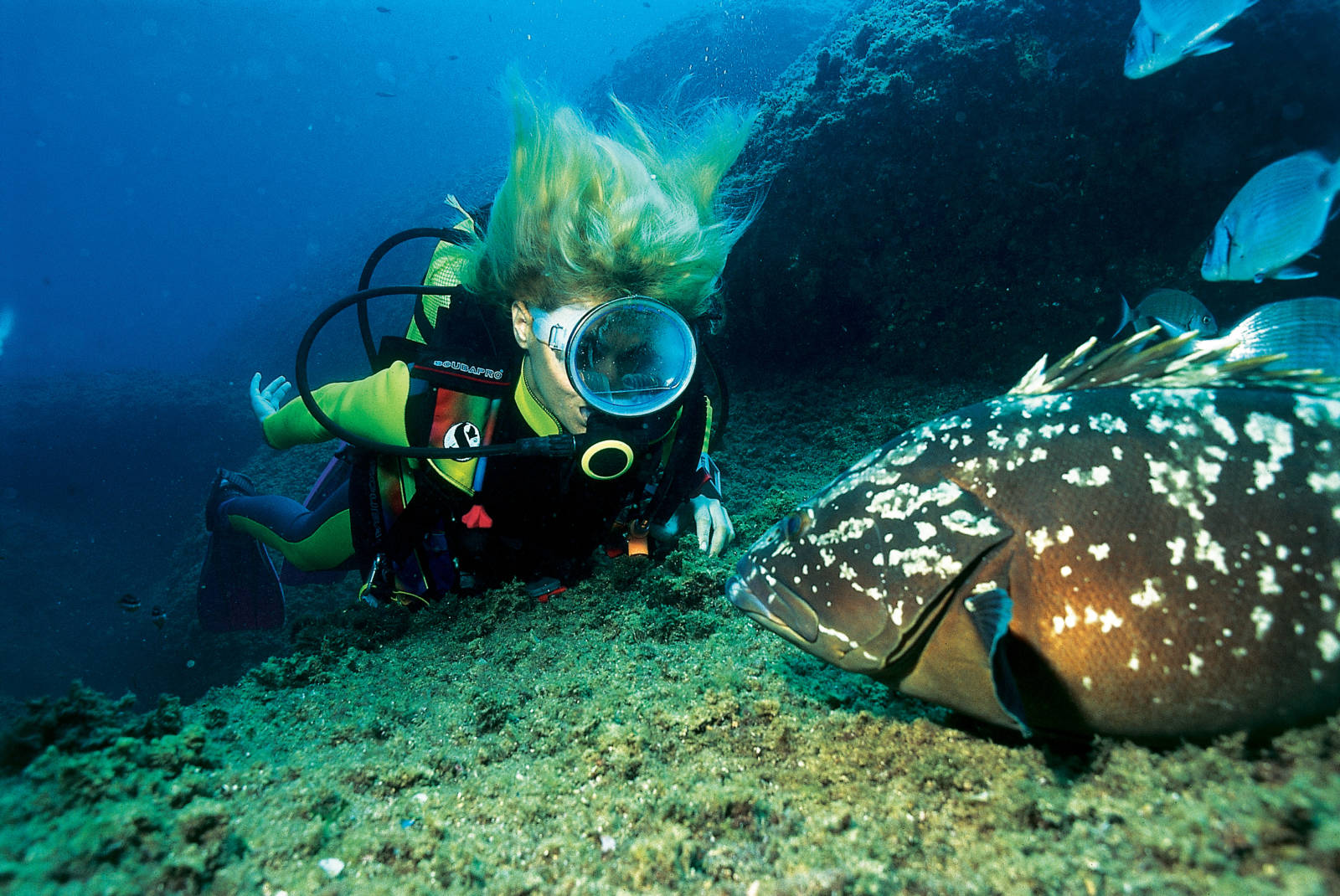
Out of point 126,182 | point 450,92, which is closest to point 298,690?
point 450,92

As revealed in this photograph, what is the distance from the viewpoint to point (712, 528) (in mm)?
3629

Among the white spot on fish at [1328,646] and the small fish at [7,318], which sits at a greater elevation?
the small fish at [7,318]

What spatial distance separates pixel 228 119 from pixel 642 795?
128 m

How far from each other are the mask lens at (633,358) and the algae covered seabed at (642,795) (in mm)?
1321

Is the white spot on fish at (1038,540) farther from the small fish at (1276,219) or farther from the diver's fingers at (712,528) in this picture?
the small fish at (1276,219)

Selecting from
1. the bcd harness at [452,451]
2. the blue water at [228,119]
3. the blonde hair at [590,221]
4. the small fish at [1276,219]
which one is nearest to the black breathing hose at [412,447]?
the bcd harness at [452,451]

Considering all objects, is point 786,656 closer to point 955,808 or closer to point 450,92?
point 955,808

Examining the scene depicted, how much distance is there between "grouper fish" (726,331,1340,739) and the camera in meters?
1.38

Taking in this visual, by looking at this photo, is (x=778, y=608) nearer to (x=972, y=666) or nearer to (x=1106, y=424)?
(x=972, y=666)

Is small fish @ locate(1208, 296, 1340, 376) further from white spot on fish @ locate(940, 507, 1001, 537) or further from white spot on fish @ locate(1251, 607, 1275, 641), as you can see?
white spot on fish @ locate(940, 507, 1001, 537)

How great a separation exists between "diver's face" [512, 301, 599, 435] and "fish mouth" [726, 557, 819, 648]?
1575 millimetres

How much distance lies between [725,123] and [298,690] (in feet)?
13.1

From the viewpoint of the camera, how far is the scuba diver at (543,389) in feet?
9.72

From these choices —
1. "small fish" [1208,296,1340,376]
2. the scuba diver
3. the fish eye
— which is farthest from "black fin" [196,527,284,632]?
"small fish" [1208,296,1340,376]
